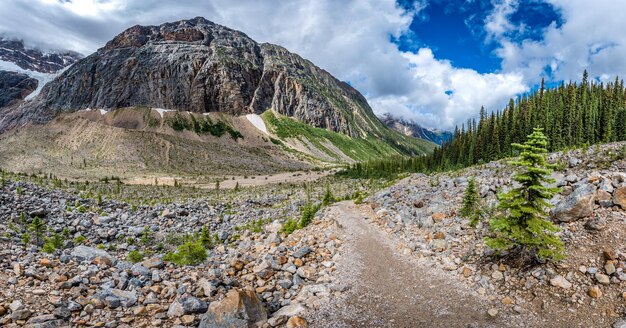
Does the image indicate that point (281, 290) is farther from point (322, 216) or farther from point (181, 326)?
point (322, 216)

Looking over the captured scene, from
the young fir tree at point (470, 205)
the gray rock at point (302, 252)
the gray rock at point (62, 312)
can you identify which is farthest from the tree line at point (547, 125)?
the gray rock at point (62, 312)

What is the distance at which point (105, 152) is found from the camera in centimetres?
14075

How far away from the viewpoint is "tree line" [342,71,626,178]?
70.8m

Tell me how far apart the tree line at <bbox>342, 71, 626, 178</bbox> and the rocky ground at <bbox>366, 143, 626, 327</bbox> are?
179 ft

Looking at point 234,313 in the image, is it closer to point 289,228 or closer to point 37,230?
point 289,228

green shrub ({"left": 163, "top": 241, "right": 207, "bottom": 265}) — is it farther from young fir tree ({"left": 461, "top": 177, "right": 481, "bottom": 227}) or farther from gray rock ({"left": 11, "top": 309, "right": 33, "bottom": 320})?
young fir tree ({"left": 461, "top": 177, "right": 481, "bottom": 227})

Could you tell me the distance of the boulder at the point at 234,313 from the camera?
391 inches

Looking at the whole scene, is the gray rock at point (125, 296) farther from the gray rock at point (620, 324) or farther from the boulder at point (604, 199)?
the boulder at point (604, 199)

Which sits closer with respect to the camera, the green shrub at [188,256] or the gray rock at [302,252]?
the green shrub at [188,256]

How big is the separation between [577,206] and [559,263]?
11.7 feet

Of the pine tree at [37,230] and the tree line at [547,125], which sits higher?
the tree line at [547,125]

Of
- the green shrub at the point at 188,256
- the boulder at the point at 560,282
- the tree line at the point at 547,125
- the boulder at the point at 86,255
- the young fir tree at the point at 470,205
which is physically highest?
the tree line at the point at 547,125

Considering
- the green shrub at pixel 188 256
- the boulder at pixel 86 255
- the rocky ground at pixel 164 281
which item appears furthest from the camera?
the green shrub at pixel 188 256

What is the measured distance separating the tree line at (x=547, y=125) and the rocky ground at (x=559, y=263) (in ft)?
179
